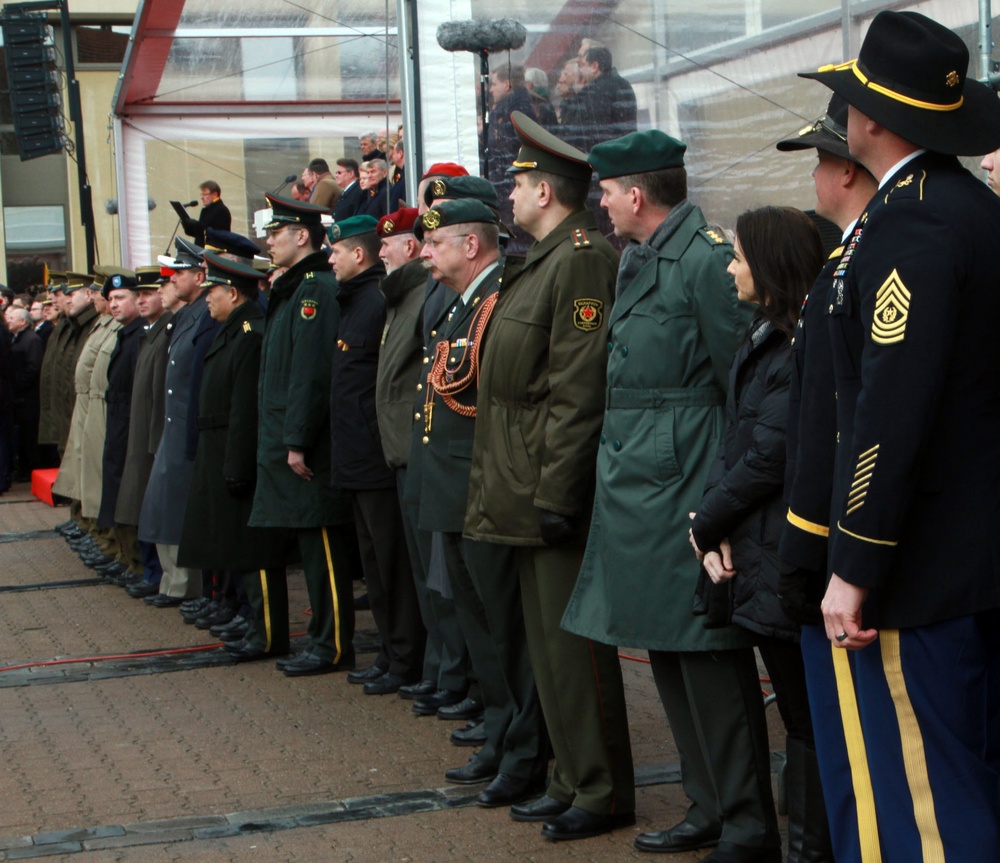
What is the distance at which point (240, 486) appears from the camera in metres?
7.51

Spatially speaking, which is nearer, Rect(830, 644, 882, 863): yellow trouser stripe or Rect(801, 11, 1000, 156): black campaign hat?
Rect(801, 11, 1000, 156): black campaign hat

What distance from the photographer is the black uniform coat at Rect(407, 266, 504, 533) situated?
533 cm

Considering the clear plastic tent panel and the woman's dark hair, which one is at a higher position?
the clear plastic tent panel

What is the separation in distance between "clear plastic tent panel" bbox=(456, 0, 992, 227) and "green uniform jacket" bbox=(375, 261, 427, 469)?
1670mm

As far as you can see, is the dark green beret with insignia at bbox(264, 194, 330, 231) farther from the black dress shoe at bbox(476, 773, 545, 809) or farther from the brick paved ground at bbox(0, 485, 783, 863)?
the black dress shoe at bbox(476, 773, 545, 809)

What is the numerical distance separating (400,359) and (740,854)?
294 centimetres

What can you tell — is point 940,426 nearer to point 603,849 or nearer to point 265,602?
point 603,849

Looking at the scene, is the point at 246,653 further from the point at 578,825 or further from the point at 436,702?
the point at 578,825

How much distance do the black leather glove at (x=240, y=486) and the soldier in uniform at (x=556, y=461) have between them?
288 centimetres

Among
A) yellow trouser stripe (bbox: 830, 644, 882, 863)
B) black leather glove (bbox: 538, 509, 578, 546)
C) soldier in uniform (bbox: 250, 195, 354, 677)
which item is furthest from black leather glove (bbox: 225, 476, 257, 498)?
yellow trouser stripe (bbox: 830, 644, 882, 863)

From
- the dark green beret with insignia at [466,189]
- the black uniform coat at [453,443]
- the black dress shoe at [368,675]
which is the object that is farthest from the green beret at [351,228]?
the black dress shoe at [368,675]

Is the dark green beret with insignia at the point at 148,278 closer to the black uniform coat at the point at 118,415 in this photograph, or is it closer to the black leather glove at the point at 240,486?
the black uniform coat at the point at 118,415

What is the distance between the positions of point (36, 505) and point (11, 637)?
739 centimetres

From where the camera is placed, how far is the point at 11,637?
28.0ft
